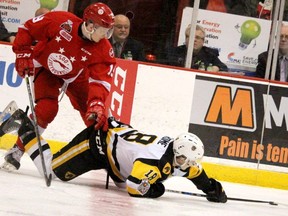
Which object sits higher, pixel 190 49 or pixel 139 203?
pixel 190 49

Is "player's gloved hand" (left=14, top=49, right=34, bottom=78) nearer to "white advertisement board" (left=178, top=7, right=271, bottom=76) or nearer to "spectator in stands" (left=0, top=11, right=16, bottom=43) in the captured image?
"spectator in stands" (left=0, top=11, right=16, bottom=43)

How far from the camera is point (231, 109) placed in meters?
Result: 7.45

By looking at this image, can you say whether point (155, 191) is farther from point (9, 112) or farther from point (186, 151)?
point (9, 112)

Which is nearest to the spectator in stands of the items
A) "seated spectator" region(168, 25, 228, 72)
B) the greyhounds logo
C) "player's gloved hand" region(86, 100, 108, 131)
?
"seated spectator" region(168, 25, 228, 72)

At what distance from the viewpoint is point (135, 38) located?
7398 mm

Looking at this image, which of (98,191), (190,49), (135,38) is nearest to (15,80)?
(135,38)

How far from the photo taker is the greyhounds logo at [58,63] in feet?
17.9

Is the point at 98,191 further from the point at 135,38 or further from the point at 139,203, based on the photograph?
the point at 135,38

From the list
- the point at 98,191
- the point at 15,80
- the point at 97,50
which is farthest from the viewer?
the point at 15,80

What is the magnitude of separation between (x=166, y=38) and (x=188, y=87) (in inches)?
18.7

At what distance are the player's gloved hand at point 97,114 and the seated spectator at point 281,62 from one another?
285 centimetres

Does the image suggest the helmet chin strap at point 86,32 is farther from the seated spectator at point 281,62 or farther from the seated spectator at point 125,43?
the seated spectator at point 281,62

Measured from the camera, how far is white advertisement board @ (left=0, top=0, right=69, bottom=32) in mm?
7254

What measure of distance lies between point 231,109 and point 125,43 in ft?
3.61
